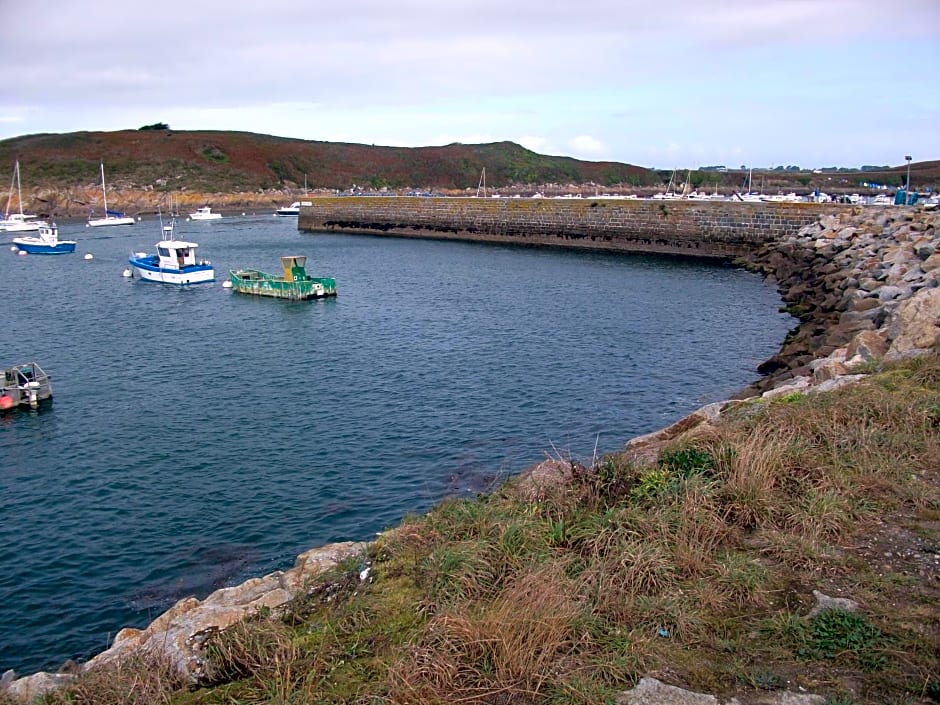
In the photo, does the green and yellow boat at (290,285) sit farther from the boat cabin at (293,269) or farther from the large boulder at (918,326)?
the large boulder at (918,326)

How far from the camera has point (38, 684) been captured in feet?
20.7

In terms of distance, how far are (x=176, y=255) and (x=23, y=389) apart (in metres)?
23.5

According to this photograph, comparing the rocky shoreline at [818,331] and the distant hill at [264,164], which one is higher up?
the distant hill at [264,164]

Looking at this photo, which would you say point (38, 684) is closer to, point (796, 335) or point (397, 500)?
point (397, 500)

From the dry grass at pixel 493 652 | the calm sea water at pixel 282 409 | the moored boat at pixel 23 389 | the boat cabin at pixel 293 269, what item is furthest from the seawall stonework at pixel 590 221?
the dry grass at pixel 493 652

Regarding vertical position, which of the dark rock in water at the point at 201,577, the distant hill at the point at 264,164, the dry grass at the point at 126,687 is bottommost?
the dark rock in water at the point at 201,577

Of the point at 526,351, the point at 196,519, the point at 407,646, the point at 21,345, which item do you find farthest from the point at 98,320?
the point at 407,646

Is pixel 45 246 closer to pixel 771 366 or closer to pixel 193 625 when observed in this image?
pixel 771 366

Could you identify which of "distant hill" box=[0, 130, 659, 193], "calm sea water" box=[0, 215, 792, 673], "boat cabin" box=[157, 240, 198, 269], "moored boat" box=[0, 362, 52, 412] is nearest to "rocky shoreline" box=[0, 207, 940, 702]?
"calm sea water" box=[0, 215, 792, 673]

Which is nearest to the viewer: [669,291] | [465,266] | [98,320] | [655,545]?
[655,545]

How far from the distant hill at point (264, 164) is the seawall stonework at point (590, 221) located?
171ft

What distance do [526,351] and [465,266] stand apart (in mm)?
23357

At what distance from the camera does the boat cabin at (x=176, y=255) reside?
40.1 meters

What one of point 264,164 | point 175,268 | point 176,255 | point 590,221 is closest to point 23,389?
point 175,268
